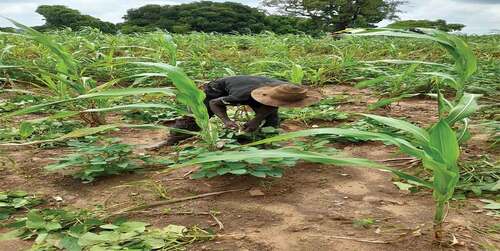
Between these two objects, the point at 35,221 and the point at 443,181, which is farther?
the point at 35,221

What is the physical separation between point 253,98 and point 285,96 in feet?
0.48

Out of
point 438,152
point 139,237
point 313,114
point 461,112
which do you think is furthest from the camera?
point 313,114

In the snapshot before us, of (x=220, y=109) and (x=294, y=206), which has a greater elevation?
(x=220, y=109)

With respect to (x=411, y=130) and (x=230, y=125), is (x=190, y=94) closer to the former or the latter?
(x=230, y=125)

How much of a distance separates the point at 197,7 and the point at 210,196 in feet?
67.8

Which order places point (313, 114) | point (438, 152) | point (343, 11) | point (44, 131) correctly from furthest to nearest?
1. point (343, 11)
2. point (313, 114)
3. point (44, 131)
4. point (438, 152)

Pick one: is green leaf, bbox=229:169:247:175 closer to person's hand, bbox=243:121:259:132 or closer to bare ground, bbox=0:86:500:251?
bare ground, bbox=0:86:500:251

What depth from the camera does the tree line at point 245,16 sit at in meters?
20.5

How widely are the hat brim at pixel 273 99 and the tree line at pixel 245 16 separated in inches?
723

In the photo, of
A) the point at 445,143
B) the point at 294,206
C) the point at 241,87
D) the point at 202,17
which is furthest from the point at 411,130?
the point at 202,17

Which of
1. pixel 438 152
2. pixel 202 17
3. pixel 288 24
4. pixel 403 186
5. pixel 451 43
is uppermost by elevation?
pixel 202 17

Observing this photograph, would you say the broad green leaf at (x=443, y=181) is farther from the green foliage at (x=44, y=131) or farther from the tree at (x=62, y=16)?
the tree at (x=62, y=16)

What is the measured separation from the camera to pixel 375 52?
18.4ft

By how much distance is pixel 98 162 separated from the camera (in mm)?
1733
